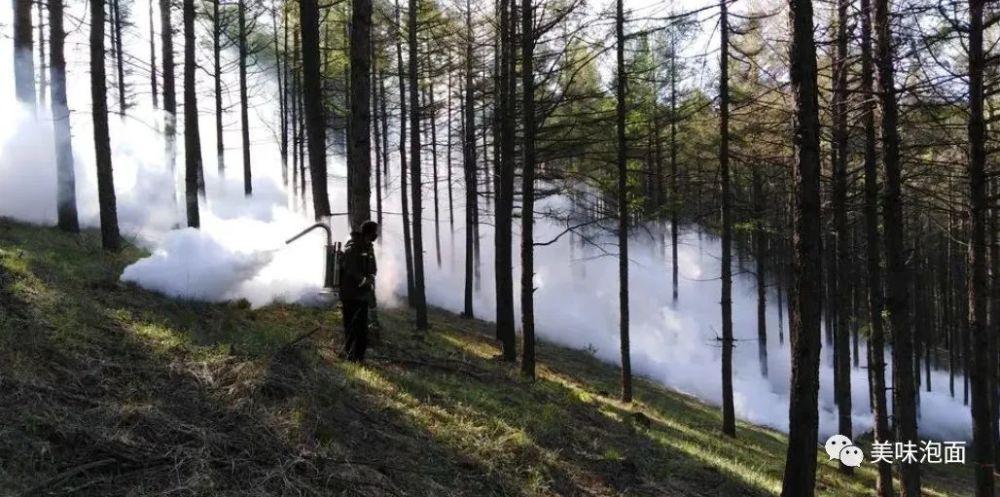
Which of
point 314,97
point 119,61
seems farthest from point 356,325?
point 119,61

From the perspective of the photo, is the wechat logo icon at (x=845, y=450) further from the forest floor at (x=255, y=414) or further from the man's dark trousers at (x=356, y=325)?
the man's dark trousers at (x=356, y=325)

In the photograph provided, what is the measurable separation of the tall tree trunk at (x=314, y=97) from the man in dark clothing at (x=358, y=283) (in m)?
2.98

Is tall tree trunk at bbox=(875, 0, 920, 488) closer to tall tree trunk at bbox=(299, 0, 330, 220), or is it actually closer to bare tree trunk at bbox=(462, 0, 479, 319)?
bare tree trunk at bbox=(462, 0, 479, 319)

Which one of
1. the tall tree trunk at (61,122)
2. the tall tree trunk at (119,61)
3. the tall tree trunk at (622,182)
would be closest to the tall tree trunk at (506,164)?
the tall tree trunk at (622,182)

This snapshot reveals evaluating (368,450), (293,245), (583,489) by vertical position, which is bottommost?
(583,489)

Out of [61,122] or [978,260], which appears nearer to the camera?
[978,260]

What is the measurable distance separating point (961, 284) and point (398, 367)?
40.2 meters

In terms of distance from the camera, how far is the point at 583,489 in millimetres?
6770

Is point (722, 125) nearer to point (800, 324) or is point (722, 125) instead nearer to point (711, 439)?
point (711, 439)

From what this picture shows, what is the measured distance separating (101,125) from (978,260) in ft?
51.5

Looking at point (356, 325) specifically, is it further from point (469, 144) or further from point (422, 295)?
point (469, 144)

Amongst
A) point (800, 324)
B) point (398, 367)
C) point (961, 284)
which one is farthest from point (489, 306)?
point (961, 284)

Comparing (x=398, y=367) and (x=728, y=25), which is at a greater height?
(x=728, y=25)

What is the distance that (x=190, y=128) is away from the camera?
16469mm
